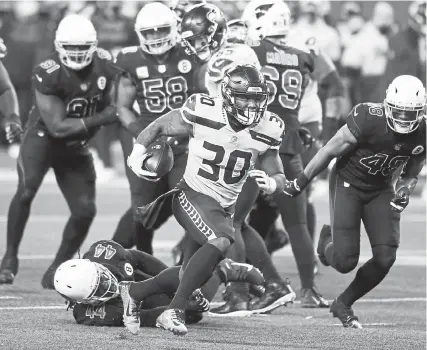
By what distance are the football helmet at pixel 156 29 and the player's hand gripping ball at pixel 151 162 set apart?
1.98m

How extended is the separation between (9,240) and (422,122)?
332 centimetres

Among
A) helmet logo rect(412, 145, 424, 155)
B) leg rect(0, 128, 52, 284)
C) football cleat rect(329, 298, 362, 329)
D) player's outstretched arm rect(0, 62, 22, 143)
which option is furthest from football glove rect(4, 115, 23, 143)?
helmet logo rect(412, 145, 424, 155)

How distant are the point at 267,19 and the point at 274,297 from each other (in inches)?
82.9

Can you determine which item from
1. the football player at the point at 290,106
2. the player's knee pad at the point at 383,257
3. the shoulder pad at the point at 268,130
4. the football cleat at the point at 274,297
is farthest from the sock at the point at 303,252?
the shoulder pad at the point at 268,130

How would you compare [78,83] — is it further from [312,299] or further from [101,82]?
[312,299]

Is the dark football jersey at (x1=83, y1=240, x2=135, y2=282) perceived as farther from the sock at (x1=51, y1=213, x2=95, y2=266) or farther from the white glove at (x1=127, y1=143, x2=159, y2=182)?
the sock at (x1=51, y1=213, x2=95, y2=266)

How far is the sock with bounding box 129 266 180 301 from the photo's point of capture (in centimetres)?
788

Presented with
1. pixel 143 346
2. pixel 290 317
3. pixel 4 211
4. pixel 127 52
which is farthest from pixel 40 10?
pixel 143 346

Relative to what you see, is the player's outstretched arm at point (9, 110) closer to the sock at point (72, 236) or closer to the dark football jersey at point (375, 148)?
the sock at point (72, 236)

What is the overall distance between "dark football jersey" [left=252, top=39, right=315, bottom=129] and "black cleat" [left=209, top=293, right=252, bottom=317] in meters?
1.37

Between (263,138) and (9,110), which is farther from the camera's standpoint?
(9,110)

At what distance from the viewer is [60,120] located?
9844 millimetres

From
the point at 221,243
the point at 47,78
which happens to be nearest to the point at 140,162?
the point at 221,243

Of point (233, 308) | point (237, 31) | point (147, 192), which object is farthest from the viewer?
point (237, 31)
